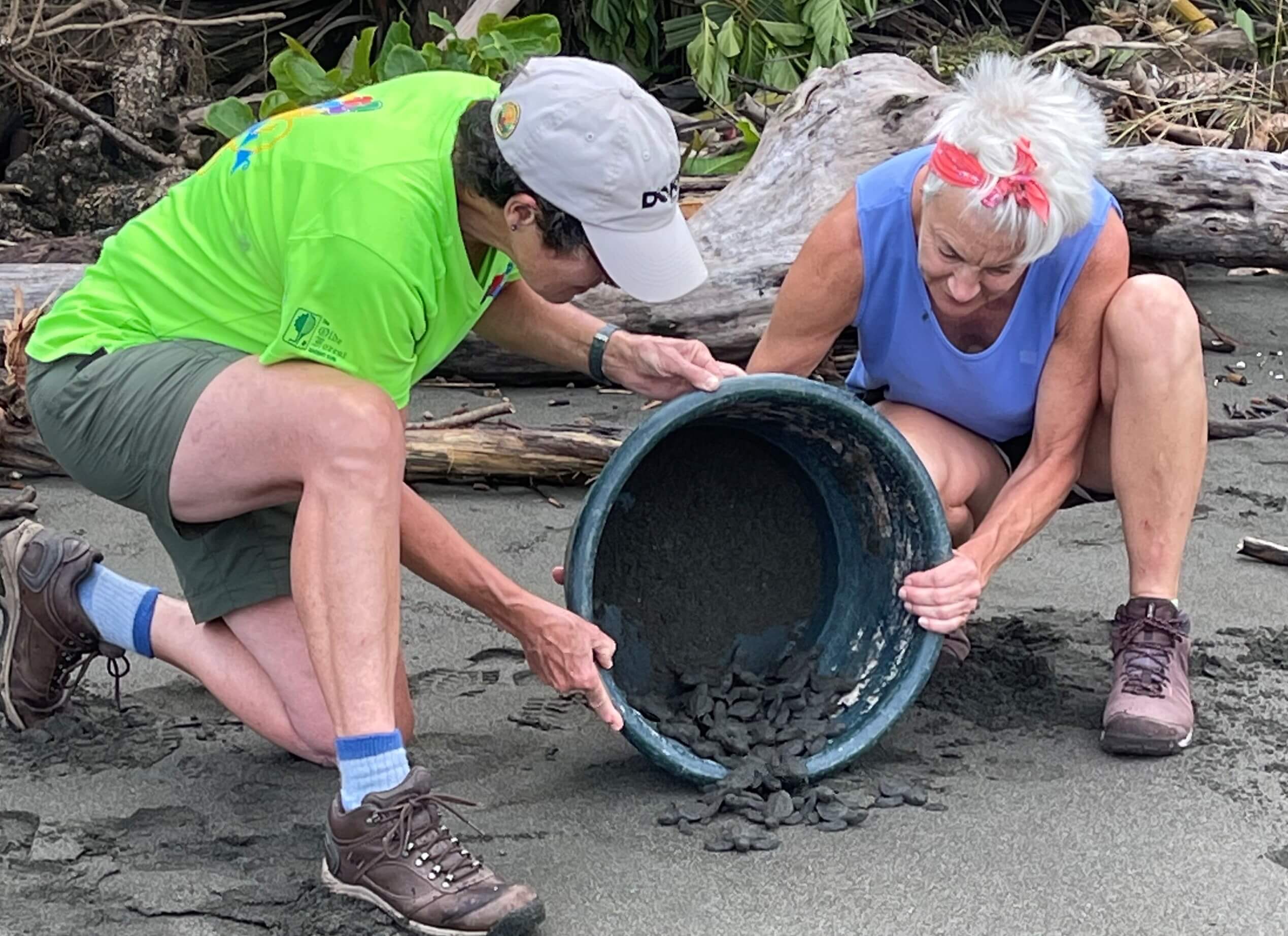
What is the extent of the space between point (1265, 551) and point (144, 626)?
2228 millimetres

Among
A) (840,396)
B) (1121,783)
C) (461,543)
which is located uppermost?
(840,396)

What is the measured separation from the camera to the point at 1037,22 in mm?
6672

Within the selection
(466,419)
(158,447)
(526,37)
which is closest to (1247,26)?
(526,37)

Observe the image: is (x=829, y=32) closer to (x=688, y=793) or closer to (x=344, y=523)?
(x=688, y=793)

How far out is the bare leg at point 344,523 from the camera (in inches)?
82.4

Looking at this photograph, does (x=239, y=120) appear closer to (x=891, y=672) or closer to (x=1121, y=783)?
(x=891, y=672)

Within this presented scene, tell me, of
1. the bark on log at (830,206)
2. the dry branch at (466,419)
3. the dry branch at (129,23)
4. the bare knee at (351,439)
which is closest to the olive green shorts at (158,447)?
the bare knee at (351,439)

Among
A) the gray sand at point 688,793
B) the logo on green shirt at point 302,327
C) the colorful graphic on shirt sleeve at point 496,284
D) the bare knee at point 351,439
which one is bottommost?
the gray sand at point 688,793

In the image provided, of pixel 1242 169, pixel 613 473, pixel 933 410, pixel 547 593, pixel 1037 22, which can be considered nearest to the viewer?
pixel 613 473

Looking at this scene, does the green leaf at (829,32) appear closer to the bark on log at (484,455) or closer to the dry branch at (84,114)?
the dry branch at (84,114)

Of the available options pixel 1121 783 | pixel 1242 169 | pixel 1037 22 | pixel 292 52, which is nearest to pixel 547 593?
pixel 1121 783

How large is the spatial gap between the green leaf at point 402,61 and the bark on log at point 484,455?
1.51 m

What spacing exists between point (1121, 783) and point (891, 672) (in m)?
0.38

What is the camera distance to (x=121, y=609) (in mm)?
2643
